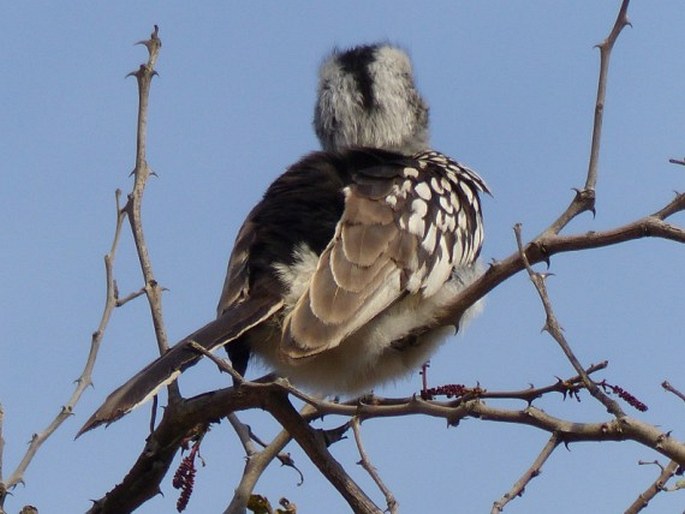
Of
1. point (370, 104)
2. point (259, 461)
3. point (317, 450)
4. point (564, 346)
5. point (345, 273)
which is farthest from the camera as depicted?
point (370, 104)

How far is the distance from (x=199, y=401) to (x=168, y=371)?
0.39 feet

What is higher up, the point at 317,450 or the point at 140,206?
the point at 140,206

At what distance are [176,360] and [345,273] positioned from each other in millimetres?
666

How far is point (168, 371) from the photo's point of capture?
3291mm

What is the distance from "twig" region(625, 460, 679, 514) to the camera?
117 inches

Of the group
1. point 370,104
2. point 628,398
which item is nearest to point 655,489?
point 628,398

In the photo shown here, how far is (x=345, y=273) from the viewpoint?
3.76 m

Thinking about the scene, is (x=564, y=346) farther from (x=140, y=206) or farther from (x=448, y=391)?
(x=140, y=206)

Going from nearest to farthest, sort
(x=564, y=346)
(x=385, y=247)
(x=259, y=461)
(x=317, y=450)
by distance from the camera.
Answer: (x=564, y=346) < (x=317, y=450) < (x=259, y=461) < (x=385, y=247)

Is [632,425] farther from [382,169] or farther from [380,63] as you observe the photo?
[380,63]

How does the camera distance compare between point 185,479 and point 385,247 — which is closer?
point 185,479

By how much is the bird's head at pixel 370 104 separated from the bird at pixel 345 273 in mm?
420

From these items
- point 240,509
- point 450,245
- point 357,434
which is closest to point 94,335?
point 240,509

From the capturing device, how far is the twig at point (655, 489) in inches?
117
